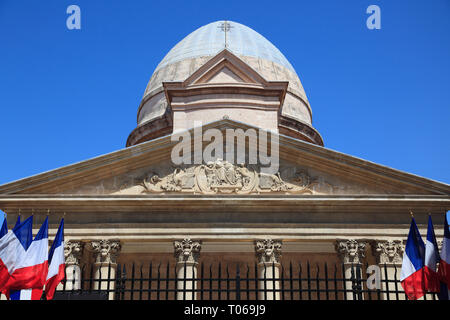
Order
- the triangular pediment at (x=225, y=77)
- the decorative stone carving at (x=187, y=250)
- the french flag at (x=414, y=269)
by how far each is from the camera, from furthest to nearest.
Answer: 1. the triangular pediment at (x=225, y=77)
2. the decorative stone carving at (x=187, y=250)
3. the french flag at (x=414, y=269)

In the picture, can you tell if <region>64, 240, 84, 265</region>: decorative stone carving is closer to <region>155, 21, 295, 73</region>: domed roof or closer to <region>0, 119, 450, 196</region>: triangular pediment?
<region>0, 119, 450, 196</region>: triangular pediment

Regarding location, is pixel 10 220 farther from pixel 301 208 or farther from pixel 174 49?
pixel 174 49

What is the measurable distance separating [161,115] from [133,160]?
13444 mm

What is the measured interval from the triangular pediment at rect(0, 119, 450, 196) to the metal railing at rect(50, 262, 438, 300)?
9.21ft

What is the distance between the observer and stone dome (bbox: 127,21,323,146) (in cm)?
3381

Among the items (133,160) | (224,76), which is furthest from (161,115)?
(133,160)

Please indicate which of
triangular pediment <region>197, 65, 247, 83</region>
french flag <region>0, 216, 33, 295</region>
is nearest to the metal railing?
french flag <region>0, 216, 33, 295</region>

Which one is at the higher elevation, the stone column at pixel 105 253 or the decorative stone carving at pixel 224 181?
the decorative stone carving at pixel 224 181

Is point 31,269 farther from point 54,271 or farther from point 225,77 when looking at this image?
point 225,77

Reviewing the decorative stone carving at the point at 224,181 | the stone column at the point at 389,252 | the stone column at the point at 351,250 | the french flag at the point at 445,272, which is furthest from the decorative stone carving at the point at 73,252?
the french flag at the point at 445,272

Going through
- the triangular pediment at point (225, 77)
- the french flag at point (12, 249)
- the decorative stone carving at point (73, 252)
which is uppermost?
the triangular pediment at point (225, 77)

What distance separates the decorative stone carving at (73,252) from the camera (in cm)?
1878

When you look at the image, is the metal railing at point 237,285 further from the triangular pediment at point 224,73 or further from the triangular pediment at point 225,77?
the triangular pediment at point 225,77

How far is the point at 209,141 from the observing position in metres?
20.5
